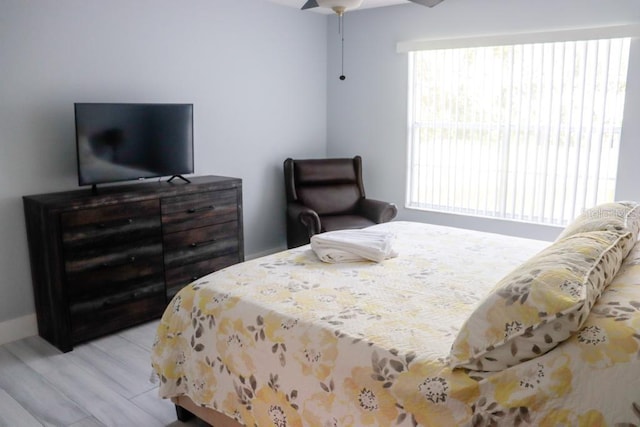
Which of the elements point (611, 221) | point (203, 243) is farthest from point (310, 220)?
point (611, 221)

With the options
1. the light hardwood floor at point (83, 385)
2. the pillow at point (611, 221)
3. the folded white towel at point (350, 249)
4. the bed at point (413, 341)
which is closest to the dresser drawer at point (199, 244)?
the light hardwood floor at point (83, 385)

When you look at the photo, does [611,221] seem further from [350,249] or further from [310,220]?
[310,220]

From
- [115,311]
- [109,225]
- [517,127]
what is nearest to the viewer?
[109,225]

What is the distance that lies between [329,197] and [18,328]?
2.74 m


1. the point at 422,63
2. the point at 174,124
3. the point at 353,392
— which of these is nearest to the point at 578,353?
the point at 353,392

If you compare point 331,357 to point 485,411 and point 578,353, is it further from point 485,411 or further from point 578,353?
point 578,353

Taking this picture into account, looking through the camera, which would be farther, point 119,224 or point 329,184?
point 329,184

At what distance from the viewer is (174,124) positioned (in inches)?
151

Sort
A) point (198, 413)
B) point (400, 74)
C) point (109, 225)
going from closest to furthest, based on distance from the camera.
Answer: point (198, 413) → point (109, 225) → point (400, 74)

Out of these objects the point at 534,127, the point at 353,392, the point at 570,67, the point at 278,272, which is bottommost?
the point at 353,392

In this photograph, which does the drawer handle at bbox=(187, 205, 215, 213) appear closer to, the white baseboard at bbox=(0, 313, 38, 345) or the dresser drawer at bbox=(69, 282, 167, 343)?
the dresser drawer at bbox=(69, 282, 167, 343)

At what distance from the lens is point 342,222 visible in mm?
4594

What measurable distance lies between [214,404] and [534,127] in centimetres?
338

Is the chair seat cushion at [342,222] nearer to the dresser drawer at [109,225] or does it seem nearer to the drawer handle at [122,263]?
the dresser drawer at [109,225]
